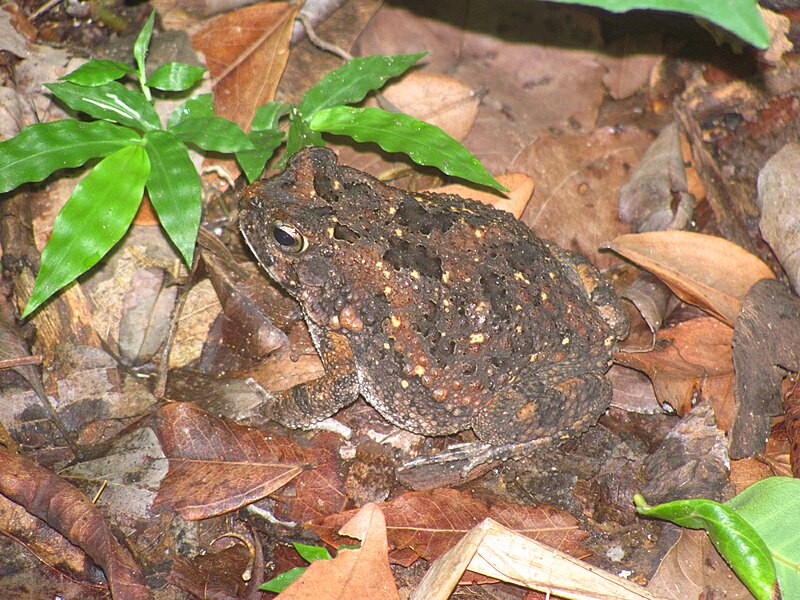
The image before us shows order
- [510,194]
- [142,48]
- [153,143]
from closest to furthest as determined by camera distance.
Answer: [153,143] < [142,48] < [510,194]

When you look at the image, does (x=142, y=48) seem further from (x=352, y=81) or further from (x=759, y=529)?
(x=759, y=529)

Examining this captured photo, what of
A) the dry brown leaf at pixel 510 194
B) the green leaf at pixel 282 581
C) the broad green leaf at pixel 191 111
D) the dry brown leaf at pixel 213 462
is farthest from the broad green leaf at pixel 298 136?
the green leaf at pixel 282 581

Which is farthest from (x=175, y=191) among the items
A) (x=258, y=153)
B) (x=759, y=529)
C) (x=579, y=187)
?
(x=759, y=529)

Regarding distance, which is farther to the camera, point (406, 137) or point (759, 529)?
point (406, 137)

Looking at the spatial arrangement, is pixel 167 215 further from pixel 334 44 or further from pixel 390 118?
pixel 334 44

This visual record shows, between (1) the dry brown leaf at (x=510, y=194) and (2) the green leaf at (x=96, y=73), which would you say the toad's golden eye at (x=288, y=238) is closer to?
(1) the dry brown leaf at (x=510, y=194)
